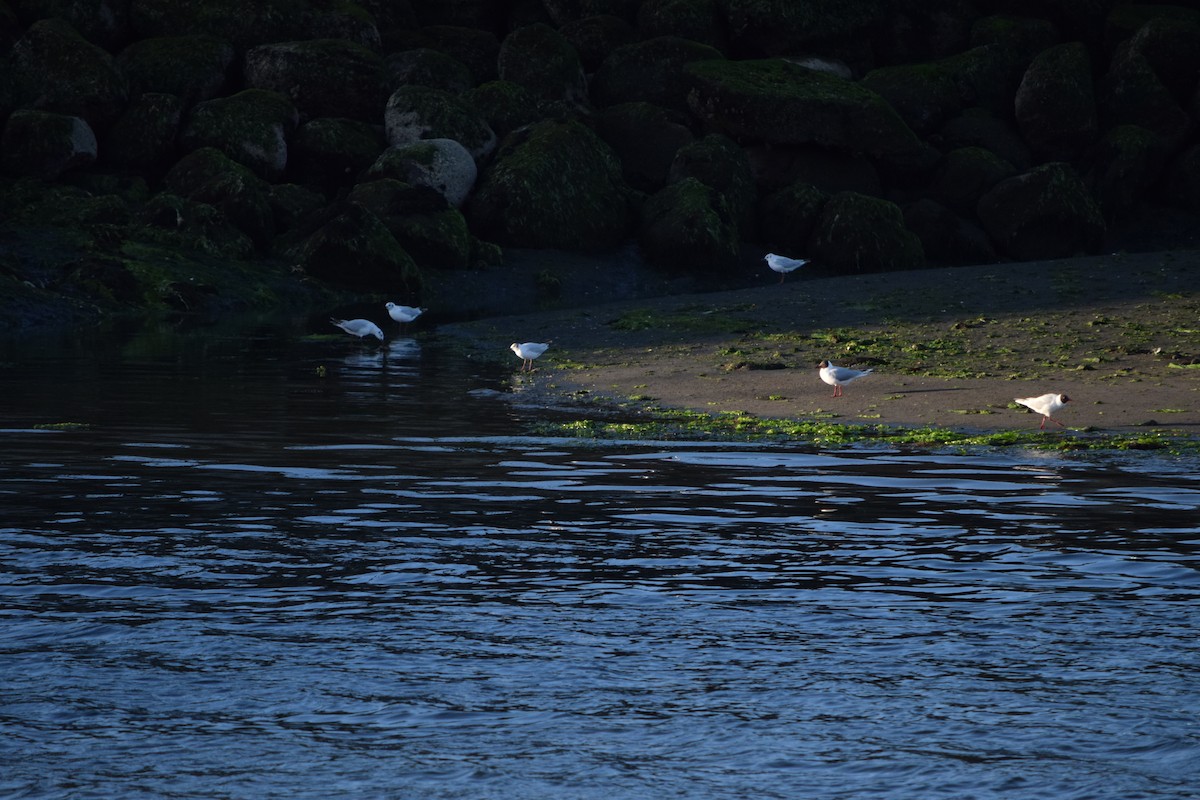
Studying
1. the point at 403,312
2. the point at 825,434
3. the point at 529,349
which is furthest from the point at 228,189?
the point at 825,434

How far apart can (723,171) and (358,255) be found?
922cm

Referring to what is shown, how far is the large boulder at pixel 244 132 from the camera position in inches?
1352

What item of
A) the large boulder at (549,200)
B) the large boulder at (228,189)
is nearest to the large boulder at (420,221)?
the large boulder at (549,200)

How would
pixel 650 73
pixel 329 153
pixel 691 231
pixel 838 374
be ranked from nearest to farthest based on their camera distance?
pixel 838 374 < pixel 691 231 < pixel 329 153 < pixel 650 73

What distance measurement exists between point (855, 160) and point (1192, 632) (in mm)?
32045

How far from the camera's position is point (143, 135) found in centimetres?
3434

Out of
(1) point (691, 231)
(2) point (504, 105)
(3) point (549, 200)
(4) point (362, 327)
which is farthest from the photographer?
(2) point (504, 105)

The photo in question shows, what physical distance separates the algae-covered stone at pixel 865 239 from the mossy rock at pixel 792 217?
62cm

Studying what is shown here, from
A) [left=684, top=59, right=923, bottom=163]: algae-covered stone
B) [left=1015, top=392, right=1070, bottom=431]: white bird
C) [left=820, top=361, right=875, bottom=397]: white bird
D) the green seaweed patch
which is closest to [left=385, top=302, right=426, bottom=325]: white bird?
the green seaweed patch

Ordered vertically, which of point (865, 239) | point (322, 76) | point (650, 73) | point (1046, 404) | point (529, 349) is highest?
point (650, 73)

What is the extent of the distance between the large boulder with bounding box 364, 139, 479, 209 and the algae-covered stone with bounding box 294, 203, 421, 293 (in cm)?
263

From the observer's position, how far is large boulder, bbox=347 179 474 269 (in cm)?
3272

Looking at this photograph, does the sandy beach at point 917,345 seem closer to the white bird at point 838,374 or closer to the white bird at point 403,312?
the white bird at point 838,374

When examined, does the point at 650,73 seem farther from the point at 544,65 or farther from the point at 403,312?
the point at 403,312
